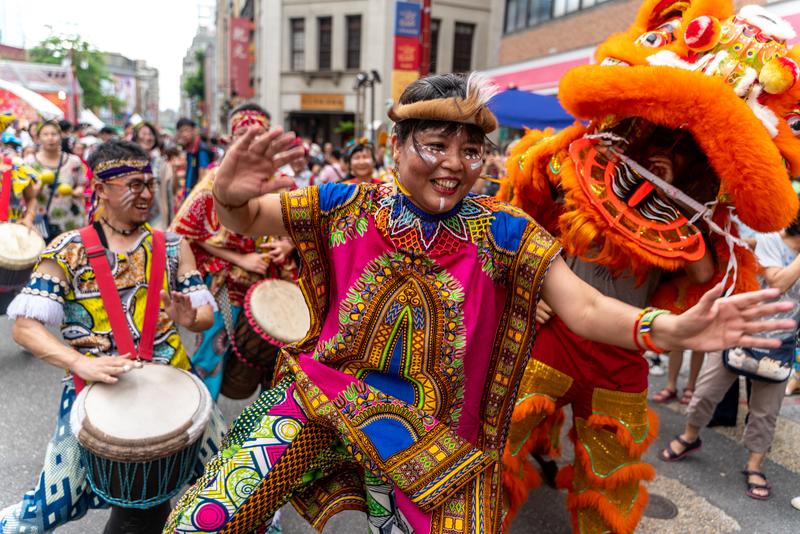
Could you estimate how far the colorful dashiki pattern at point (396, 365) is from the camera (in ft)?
5.94

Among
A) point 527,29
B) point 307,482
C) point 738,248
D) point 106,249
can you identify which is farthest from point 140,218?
point 527,29

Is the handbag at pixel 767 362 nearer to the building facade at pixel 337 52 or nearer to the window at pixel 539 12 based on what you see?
the window at pixel 539 12

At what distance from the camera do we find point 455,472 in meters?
1.83

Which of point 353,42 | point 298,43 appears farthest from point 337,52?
point 298,43

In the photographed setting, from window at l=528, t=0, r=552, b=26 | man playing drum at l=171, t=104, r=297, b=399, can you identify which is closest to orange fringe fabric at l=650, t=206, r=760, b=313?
man playing drum at l=171, t=104, r=297, b=399

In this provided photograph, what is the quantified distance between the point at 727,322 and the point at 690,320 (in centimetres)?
9

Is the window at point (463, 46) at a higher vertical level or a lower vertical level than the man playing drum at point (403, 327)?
higher

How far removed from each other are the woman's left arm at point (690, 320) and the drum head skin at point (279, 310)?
1742mm

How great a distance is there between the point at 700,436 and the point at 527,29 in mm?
16800

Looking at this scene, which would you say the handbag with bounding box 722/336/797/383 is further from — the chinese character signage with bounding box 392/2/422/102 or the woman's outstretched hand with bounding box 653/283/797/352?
the chinese character signage with bounding box 392/2/422/102

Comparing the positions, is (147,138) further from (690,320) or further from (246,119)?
(690,320)

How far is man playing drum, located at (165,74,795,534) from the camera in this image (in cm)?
179

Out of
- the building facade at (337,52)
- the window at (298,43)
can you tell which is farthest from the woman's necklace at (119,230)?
the window at (298,43)

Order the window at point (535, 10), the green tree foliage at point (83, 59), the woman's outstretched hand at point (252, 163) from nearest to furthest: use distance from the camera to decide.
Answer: the woman's outstretched hand at point (252, 163), the window at point (535, 10), the green tree foliage at point (83, 59)
